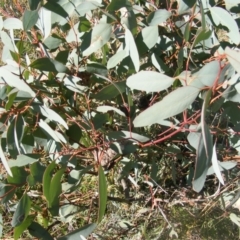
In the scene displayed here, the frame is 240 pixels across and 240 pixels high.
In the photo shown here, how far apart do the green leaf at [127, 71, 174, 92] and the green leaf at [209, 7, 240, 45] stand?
8.3 inches

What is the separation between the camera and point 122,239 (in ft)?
5.65

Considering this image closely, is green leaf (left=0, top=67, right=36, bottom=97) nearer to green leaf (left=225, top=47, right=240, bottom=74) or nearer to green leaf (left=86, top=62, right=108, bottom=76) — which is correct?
green leaf (left=86, top=62, right=108, bottom=76)

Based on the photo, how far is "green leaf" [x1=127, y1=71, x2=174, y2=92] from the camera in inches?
34.0

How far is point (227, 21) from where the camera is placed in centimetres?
100

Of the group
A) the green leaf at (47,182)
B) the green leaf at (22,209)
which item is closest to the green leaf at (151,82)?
the green leaf at (47,182)

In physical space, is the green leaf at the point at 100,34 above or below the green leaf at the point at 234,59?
below

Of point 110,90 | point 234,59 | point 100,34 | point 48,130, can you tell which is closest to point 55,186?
point 48,130

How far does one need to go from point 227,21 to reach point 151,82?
259 mm

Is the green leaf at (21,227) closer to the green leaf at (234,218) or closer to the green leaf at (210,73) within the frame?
the green leaf at (210,73)

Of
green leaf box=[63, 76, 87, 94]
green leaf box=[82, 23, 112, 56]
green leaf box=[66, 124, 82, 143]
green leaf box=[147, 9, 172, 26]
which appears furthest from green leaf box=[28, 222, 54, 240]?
green leaf box=[147, 9, 172, 26]

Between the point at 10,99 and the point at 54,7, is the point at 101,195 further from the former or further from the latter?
the point at 54,7

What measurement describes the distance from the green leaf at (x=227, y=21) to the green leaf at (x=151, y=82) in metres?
0.21

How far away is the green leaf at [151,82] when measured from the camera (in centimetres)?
86

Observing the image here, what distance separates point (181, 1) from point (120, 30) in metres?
0.16
